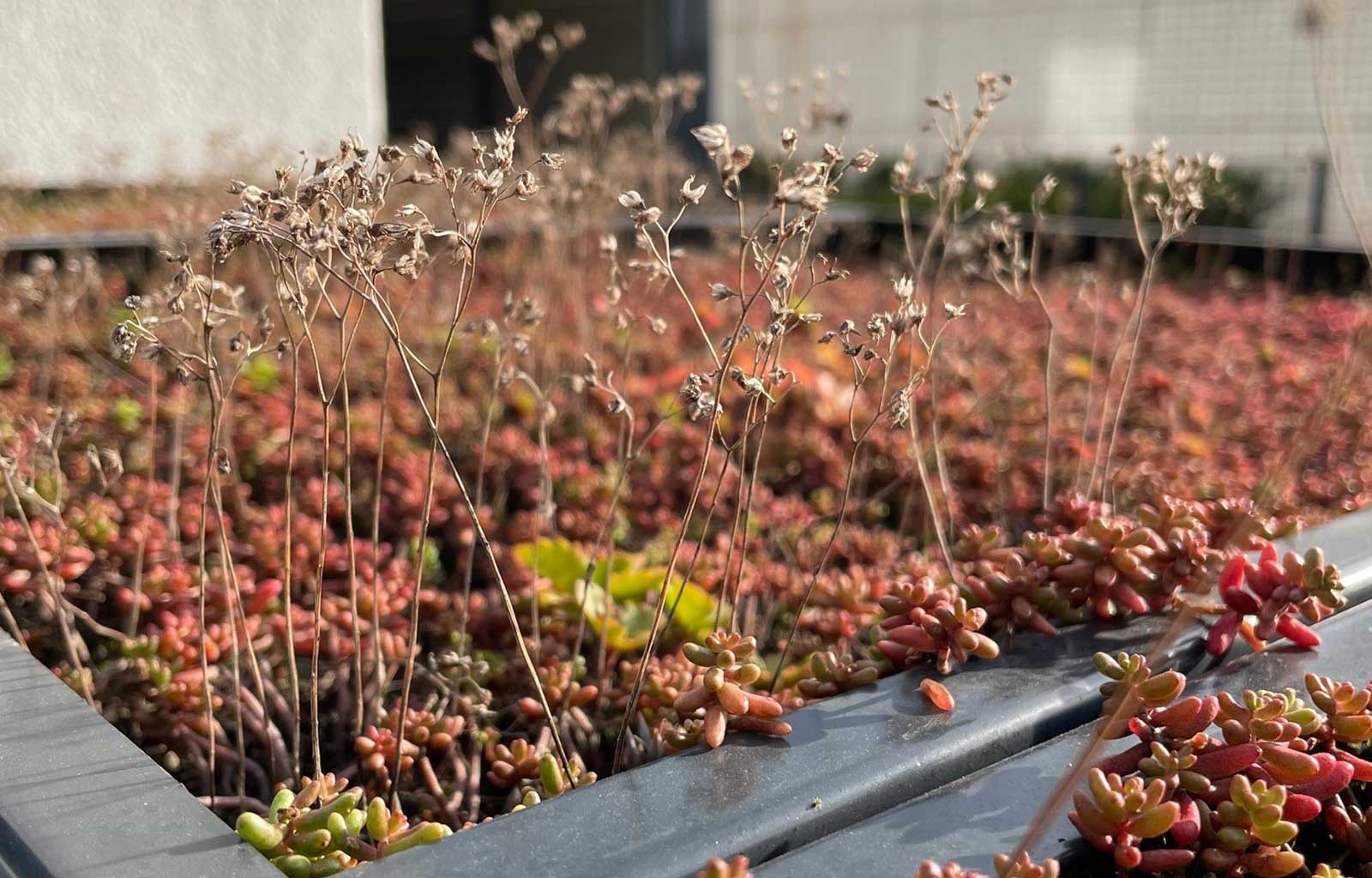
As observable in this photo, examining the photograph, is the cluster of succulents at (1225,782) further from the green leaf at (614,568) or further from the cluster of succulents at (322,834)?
the green leaf at (614,568)

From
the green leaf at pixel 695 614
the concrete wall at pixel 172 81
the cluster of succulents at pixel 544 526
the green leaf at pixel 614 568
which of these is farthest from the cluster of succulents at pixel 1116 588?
the concrete wall at pixel 172 81

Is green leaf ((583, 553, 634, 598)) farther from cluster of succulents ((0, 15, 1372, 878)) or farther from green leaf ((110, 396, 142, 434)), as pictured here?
green leaf ((110, 396, 142, 434))

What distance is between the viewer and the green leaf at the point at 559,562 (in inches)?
92.9

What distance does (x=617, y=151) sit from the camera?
15.9 ft

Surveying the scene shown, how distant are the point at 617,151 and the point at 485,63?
43.5ft

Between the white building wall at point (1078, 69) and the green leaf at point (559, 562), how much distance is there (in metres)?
9.08

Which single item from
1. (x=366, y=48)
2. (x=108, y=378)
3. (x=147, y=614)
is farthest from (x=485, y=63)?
Result: (x=147, y=614)

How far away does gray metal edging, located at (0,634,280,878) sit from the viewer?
3.66 feet

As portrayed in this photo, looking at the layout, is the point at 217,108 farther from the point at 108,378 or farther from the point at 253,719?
the point at 253,719

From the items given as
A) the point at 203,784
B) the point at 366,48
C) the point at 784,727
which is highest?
the point at 366,48

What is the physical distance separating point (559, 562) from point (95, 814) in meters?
1.25

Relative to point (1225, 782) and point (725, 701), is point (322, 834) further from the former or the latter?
point (1225, 782)

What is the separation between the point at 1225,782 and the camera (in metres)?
1.32

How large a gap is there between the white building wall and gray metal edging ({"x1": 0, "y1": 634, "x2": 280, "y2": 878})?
33.2ft
